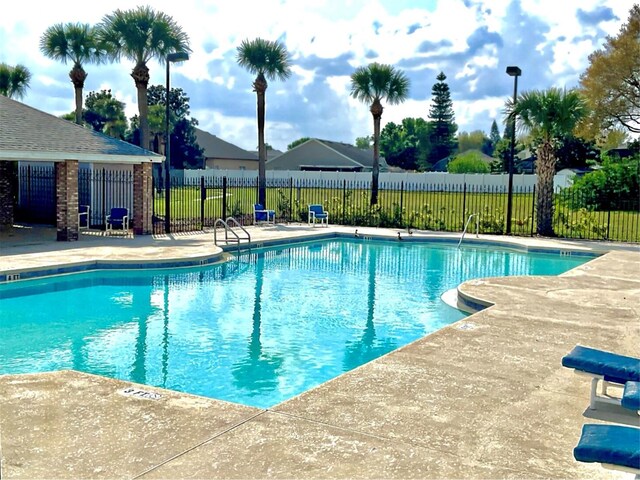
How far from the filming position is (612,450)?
147 inches

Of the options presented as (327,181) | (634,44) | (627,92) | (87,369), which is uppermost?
(634,44)

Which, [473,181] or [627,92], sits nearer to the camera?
[627,92]

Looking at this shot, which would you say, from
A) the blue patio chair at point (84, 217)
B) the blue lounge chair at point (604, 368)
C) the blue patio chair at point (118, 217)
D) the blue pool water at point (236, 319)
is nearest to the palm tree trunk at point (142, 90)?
the blue patio chair at point (84, 217)

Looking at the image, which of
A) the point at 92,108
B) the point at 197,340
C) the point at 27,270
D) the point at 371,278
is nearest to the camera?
the point at 197,340

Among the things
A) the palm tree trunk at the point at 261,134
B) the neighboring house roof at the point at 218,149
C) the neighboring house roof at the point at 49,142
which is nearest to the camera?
the neighboring house roof at the point at 49,142

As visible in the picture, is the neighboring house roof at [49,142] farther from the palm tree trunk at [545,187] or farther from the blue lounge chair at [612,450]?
the blue lounge chair at [612,450]

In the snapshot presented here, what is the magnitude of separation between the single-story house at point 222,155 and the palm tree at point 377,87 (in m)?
39.4

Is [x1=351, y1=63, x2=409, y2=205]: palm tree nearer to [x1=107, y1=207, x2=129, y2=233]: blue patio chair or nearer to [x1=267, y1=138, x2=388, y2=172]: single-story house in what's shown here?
[x1=107, y1=207, x2=129, y2=233]: blue patio chair

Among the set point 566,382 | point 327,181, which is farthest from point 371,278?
point 327,181

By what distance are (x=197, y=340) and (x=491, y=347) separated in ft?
12.9

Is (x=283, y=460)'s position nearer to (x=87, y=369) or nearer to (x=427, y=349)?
(x=427, y=349)

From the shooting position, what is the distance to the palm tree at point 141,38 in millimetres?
23797

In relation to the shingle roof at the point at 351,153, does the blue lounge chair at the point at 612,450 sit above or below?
below

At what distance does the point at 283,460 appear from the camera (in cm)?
434
